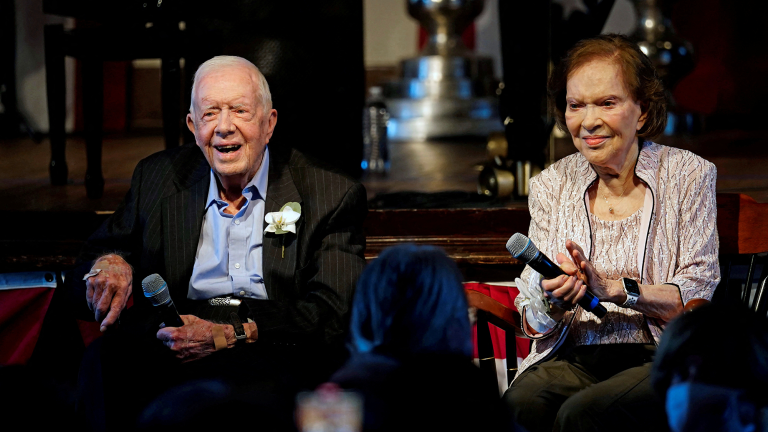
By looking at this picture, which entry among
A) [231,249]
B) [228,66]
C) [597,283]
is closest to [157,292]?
[231,249]

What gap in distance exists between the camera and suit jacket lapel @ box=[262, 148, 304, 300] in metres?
2.21

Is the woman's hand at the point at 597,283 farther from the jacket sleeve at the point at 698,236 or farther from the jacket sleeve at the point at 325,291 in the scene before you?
the jacket sleeve at the point at 325,291

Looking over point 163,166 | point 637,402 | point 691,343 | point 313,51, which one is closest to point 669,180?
point 637,402

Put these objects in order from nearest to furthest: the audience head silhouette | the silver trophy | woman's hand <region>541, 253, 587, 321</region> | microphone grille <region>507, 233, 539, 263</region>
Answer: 1. the audience head silhouette
2. microphone grille <region>507, 233, 539, 263</region>
3. woman's hand <region>541, 253, 587, 321</region>
4. the silver trophy

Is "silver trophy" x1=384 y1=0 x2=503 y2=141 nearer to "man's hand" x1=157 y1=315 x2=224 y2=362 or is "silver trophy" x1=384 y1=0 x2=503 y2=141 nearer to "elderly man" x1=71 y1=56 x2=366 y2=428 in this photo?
"elderly man" x1=71 y1=56 x2=366 y2=428

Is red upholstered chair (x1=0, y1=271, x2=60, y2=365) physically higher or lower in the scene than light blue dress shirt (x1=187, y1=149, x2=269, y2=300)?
lower

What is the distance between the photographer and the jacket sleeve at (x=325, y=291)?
2.10 meters

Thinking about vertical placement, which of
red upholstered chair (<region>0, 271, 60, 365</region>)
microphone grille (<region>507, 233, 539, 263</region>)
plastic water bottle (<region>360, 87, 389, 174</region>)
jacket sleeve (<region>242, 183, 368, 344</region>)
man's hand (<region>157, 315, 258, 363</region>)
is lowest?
red upholstered chair (<region>0, 271, 60, 365</region>)

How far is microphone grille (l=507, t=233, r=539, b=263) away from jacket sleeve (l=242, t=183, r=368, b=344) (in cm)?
51

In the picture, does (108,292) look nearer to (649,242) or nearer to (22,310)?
(22,310)

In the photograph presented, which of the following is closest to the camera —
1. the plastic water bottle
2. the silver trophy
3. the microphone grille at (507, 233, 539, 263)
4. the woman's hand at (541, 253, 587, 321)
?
the microphone grille at (507, 233, 539, 263)

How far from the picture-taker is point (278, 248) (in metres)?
2.23

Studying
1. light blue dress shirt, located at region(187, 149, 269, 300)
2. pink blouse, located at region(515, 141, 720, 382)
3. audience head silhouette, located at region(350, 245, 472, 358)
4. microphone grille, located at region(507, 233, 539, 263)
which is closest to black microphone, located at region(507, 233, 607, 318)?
microphone grille, located at region(507, 233, 539, 263)

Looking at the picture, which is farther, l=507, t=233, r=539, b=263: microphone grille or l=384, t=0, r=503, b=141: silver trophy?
l=384, t=0, r=503, b=141: silver trophy
